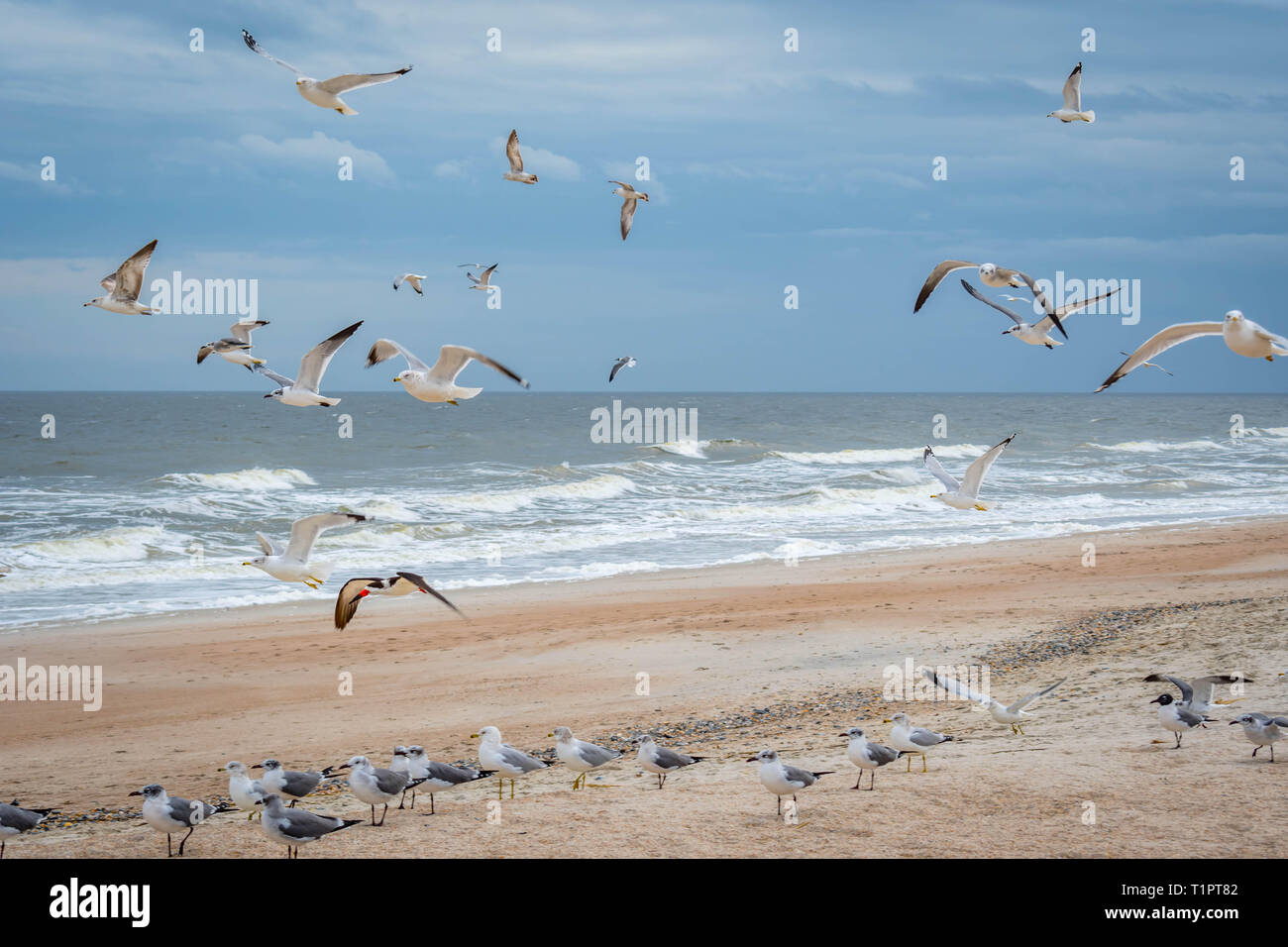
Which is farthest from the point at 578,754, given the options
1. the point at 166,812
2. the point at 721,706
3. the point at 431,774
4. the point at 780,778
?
the point at 721,706

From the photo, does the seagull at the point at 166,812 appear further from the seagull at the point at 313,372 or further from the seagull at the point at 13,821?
the seagull at the point at 313,372

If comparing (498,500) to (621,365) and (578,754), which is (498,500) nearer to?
(621,365)

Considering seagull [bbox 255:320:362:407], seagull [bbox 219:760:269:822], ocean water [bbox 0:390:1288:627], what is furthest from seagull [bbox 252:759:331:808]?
ocean water [bbox 0:390:1288:627]

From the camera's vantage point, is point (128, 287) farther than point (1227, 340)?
Yes

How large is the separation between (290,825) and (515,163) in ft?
35.5

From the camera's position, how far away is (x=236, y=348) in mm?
11023

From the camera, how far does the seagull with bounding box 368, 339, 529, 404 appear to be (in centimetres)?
932

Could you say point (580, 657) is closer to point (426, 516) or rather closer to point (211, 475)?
point (426, 516)

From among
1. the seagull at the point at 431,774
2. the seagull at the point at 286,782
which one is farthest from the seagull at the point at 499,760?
the seagull at the point at 286,782

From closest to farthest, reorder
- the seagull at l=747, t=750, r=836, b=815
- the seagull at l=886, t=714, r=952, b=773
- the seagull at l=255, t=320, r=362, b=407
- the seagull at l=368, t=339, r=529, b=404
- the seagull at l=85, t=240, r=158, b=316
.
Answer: the seagull at l=747, t=750, r=836, b=815 < the seagull at l=886, t=714, r=952, b=773 < the seagull at l=368, t=339, r=529, b=404 < the seagull at l=255, t=320, r=362, b=407 < the seagull at l=85, t=240, r=158, b=316

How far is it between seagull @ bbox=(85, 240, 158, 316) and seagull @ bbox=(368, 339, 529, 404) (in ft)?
10.5

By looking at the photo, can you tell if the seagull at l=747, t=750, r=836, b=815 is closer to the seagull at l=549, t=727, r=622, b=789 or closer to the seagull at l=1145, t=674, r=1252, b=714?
the seagull at l=549, t=727, r=622, b=789

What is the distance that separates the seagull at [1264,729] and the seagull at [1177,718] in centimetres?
32

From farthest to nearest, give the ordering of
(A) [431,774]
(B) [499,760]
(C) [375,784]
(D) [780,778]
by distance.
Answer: (B) [499,760] < (A) [431,774] < (C) [375,784] < (D) [780,778]
